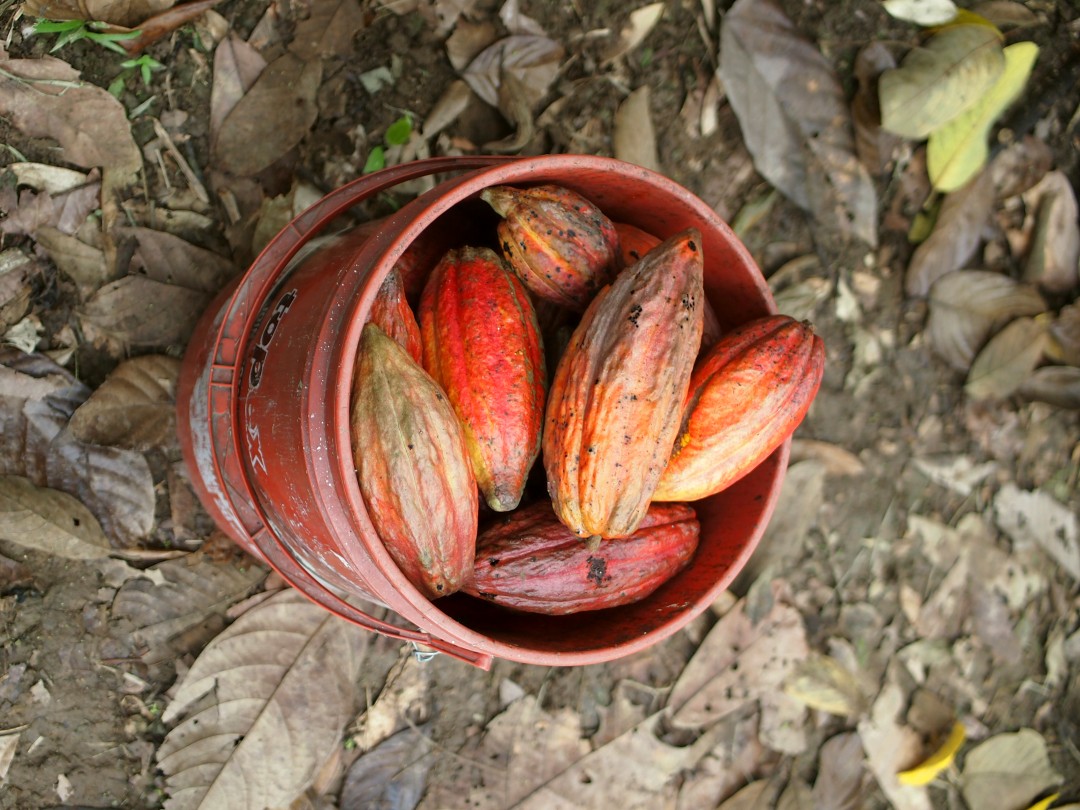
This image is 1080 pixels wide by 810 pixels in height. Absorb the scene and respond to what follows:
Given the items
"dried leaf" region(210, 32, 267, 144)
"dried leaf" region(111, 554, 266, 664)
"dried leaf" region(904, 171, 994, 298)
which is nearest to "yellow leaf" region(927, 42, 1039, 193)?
A: "dried leaf" region(904, 171, 994, 298)

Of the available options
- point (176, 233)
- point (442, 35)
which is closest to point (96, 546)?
point (176, 233)

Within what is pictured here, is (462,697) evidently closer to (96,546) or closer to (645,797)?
(645,797)

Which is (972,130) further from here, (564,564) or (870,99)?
(564,564)

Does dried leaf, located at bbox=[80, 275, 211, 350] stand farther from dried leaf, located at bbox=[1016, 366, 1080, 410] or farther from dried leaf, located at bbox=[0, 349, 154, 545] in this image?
dried leaf, located at bbox=[1016, 366, 1080, 410]

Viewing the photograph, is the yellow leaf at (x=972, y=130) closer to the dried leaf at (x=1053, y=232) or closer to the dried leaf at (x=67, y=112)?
the dried leaf at (x=1053, y=232)

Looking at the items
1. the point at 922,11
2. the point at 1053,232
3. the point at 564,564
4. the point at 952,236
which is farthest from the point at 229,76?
the point at 1053,232

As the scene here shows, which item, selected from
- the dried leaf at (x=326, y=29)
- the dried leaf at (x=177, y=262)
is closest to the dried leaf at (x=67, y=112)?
the dried leaf at (x=177, y=262)
